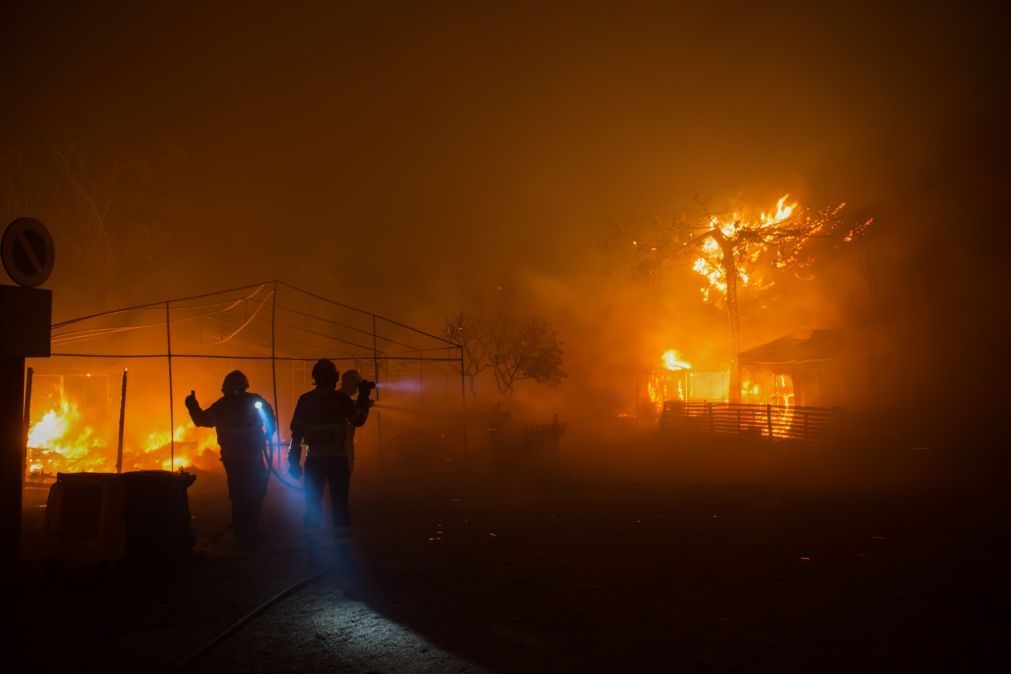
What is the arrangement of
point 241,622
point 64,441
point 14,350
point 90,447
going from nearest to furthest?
point 241,622, point 14,350, point 90,447, point 64,441

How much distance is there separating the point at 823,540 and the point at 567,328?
33.9 m

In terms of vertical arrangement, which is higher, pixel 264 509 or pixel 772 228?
pixel 772 228

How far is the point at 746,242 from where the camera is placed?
83.5 feet

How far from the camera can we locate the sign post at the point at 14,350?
4.80 metres

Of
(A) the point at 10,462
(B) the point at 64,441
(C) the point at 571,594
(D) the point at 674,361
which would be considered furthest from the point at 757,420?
(B) the point at 64,441

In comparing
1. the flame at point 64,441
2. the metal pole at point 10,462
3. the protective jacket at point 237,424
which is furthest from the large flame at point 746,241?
the metal pole at point 10,462

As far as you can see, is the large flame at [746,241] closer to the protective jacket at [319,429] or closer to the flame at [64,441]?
the protective jacket at [319,429]

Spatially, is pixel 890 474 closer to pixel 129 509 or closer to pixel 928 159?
pixel 129 509

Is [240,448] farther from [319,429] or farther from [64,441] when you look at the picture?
[64,441]

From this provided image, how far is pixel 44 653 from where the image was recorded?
4031 mm

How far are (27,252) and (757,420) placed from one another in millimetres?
19190

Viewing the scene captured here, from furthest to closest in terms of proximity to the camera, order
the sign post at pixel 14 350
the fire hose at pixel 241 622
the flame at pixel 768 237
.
→ the flame at pixel 768 237
the sign post at pixel 14 350
the fire hose at pixel 241 622

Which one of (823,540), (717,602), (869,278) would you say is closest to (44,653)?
(717,602)

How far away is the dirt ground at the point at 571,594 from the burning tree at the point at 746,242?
17.2 metres
